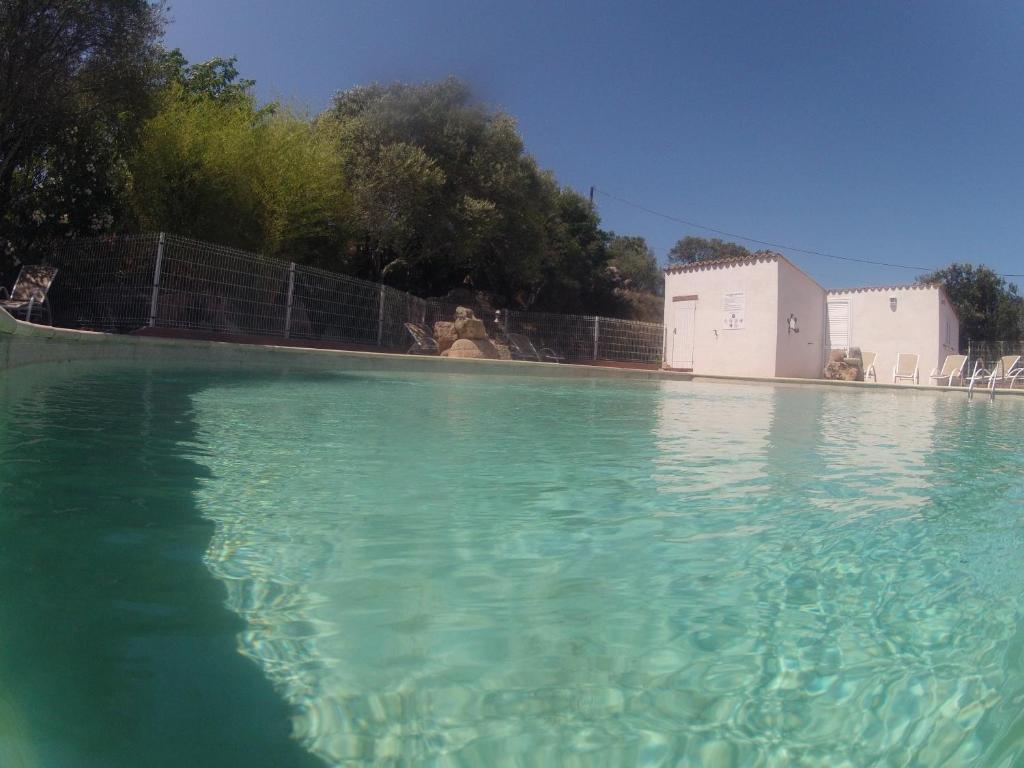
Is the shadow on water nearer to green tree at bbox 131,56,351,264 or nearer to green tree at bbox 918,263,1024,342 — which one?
green tree at bbox 131,56,351,264

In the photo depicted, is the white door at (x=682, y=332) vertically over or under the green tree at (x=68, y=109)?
under

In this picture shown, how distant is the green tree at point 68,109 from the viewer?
9.77 metres

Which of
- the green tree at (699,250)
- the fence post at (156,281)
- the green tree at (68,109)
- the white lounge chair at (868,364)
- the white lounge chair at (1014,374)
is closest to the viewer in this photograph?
the green tree at (68,109)

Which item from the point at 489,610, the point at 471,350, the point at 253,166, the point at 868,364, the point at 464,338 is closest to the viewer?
the point at 489,610

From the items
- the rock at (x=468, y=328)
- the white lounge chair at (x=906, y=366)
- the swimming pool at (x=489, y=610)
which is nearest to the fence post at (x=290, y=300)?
the rock at (x=468, y=328)

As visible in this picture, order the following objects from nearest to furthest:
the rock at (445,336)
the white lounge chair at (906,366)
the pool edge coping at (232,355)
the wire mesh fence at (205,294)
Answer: the pool edge coping at (232,355), the wire mesh fence at (205,294), the rock at (445,336), the white lounge chair at (906,366)

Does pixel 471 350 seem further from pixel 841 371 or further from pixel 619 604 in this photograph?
pixel 619 604

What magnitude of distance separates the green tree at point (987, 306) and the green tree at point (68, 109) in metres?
32.6

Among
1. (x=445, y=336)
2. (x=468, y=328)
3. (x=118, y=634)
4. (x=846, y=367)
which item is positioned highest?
(x=468, y=328)

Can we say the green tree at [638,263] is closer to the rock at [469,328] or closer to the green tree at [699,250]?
the green tree at [699,250]

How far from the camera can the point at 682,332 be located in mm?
19781

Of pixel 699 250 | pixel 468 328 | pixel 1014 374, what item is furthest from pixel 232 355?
pixel 699 250

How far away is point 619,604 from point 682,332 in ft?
61.4

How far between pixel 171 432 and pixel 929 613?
3787 millimetres
